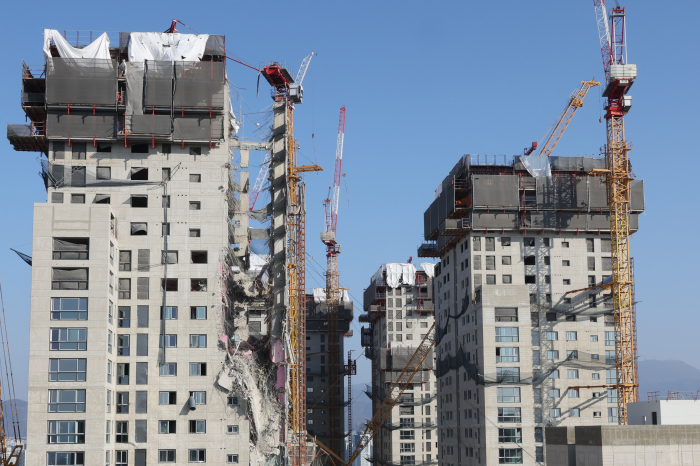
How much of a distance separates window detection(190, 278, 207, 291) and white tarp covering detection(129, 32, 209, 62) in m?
28.5

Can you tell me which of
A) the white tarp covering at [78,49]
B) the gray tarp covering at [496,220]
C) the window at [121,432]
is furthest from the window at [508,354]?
the white tarp covering at [78,49]

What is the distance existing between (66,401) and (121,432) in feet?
27.4

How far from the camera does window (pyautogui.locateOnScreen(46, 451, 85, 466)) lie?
330 ft

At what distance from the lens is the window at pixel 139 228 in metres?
113

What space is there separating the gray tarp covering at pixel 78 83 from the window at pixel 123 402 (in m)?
36.0

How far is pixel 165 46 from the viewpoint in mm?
117125

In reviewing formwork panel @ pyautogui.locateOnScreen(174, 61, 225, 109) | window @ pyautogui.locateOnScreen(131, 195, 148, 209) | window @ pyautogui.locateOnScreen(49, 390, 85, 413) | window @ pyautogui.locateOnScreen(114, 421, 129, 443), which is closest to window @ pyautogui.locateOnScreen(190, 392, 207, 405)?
window @ pyautogui.locateOnScreen(114, 421, 129, 443)

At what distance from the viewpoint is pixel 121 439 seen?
10644cm

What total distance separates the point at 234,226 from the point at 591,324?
2758 inches

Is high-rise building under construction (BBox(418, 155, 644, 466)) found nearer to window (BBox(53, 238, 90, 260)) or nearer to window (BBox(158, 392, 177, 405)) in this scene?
window (BBox(158, 392, 177, 405))

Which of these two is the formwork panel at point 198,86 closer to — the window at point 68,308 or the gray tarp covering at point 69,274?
the gray tarp covering at point 69,274

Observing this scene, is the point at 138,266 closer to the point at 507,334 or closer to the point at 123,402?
the point at 123,402

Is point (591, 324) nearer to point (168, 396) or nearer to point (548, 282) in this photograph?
point (548, 282)

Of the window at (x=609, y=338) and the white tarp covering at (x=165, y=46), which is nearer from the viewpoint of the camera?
the white tarp covering at (x=165, y=46)
